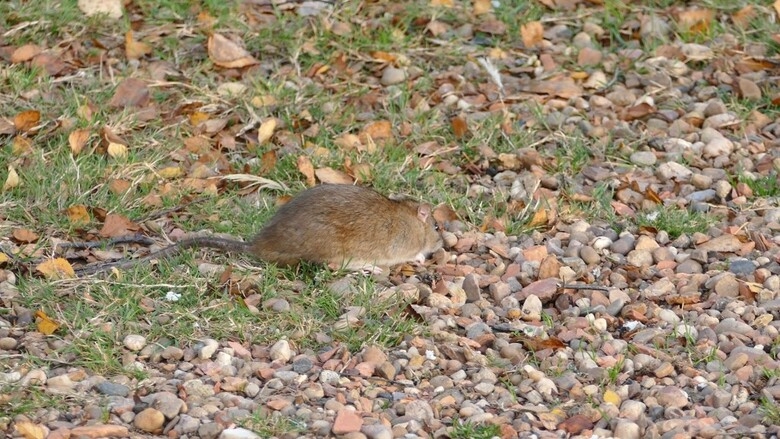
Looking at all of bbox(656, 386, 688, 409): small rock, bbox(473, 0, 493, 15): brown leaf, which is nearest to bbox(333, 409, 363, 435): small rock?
bbox(656, 386, 688, 409): small rock

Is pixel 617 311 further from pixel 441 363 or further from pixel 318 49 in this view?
pixel 318 49

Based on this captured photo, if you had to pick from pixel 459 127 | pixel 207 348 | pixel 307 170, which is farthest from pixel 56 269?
pixel 459 127

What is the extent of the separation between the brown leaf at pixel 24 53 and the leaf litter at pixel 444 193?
0.04 ft

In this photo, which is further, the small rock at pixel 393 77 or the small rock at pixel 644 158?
the small rock at pixel 393 77

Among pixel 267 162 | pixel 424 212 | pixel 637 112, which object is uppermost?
pixel 424 212

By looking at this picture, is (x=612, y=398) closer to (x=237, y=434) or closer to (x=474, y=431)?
(x=474, y=431)

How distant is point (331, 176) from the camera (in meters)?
6.38

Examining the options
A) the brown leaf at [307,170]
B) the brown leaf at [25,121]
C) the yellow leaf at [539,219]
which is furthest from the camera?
the brown leaf at [25,121]

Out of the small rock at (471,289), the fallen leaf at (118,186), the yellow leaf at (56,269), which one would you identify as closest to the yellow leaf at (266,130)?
the fallen leaf at (118,186)

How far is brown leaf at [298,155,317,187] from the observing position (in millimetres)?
6359

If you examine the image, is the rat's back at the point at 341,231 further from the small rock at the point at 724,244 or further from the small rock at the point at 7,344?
the small rock at the point at 724,244

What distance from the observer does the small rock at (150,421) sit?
4273 millimetres

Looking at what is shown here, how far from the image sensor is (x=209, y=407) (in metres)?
4.41

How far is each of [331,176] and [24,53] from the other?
2115 millimetres
